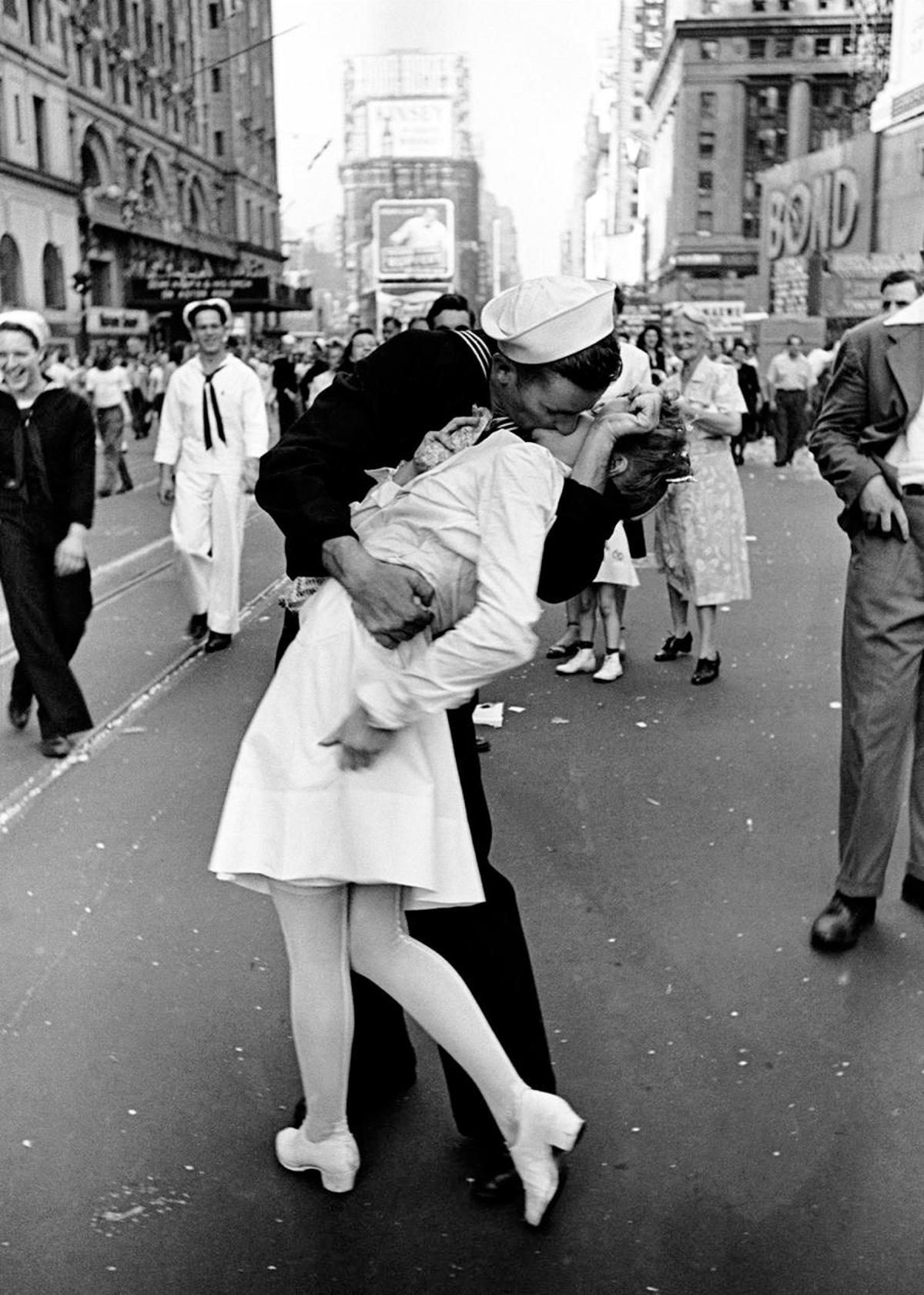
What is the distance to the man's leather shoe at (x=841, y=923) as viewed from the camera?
4.39 metres

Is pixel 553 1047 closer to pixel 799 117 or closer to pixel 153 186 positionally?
pixel 153 186

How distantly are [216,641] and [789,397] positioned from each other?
15.3 m

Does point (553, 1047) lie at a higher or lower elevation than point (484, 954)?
lower

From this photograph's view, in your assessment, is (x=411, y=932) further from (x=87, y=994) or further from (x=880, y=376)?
(x=880, y=376)

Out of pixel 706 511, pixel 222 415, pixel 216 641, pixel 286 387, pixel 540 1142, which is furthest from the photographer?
pixel 286 387

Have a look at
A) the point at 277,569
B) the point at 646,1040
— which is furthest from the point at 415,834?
the point at 277,569

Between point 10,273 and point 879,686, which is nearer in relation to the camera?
point 879,686

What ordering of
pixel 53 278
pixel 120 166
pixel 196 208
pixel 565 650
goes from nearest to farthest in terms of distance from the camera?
pixel 565 650
pixel 53 278
pixel 120 166
pixel 196 208

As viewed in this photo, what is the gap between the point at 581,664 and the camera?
8359 mm

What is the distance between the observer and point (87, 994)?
4.15 m

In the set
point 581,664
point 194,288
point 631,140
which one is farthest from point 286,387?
point 631,140

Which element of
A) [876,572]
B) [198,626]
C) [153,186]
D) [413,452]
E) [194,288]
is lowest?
[198,626]

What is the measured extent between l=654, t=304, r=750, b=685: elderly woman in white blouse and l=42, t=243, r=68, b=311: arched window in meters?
51.7

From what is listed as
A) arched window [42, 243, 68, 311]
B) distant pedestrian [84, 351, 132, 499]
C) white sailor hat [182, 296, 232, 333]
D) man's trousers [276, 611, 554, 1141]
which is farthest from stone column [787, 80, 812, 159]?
man's trousers [276, 611, 554, 1141]
